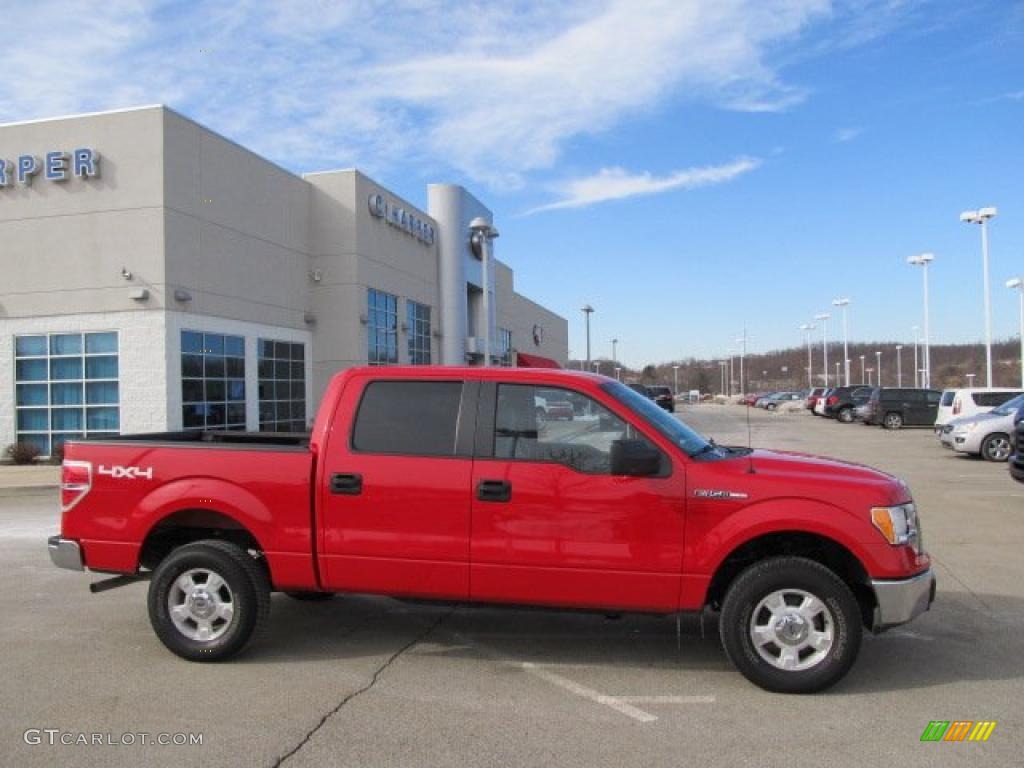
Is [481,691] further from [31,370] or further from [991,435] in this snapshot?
[31,370]

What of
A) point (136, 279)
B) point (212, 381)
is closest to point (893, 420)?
point (212, 381)

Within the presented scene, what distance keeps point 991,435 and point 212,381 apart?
19.6 m

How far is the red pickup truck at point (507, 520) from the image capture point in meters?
4.69

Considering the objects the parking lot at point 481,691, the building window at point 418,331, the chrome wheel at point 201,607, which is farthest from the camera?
the building window at point 418,331

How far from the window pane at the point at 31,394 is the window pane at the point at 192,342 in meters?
3.78

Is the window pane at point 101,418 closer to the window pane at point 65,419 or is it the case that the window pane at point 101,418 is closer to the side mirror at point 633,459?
the window pane at point 65,419

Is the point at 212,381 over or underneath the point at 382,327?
underneath

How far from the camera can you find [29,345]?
21.3 metres

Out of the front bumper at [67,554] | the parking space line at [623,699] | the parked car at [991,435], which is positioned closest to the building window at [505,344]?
the parked car at [991,435]

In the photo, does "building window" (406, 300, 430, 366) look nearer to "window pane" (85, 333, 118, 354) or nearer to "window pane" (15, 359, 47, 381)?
"window pane" (85, 333, 118, 354)

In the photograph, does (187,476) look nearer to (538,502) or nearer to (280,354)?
(538,502)

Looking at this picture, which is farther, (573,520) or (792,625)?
(573,520)

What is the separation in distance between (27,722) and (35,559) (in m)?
4.96

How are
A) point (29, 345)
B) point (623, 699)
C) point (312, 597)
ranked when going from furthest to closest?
point (29, 345), point (312, 597), point (623, 699)
